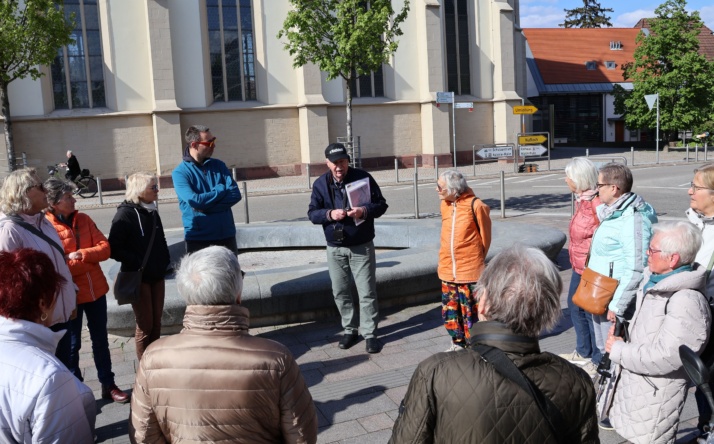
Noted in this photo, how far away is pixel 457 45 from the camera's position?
1310 inches

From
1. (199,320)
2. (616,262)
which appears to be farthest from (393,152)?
(199,320)

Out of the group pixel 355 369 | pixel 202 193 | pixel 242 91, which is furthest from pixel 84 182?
pixel 355 369

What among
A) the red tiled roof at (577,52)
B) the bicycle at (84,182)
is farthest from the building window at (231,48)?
the red tiled roof at (577,52)

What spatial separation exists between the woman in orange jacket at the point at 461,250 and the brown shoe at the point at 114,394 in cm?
268

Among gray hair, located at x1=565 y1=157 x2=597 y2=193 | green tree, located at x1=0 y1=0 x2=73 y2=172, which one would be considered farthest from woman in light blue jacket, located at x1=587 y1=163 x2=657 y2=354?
green tree, located at x1=0 y1=0 x2=73 y2=172

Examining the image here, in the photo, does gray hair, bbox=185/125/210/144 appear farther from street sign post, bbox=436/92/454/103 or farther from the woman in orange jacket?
street sign post, bbox=436/92/454/103

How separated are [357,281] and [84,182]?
69.3 feet

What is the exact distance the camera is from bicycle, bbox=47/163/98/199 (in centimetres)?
2430

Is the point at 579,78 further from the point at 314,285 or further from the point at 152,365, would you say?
the point at 152,365

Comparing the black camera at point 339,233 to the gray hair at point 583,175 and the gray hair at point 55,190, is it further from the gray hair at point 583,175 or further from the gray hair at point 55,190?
the gray hair at point 55,190

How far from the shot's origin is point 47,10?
55.2 ft

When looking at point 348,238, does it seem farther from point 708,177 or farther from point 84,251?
point 708,177

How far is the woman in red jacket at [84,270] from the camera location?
5.05 meters

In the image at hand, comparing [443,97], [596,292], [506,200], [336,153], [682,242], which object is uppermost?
[443,97]
